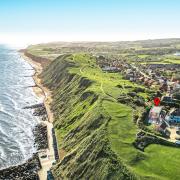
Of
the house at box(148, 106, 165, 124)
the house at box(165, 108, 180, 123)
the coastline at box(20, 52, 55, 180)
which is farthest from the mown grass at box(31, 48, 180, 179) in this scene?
the house at box(165, 108, 180, 123)

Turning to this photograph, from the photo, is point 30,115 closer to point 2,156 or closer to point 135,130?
point 2,156

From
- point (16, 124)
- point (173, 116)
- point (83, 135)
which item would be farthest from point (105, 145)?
point (16, 124)

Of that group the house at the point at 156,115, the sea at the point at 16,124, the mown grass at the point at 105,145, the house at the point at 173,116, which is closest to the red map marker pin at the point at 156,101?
the house at the point at 173,116

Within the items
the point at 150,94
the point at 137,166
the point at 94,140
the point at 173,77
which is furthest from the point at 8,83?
the point at 137,166

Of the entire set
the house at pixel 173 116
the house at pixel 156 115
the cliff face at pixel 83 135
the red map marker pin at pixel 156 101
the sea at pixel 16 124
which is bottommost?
the sea at pixel 16 124

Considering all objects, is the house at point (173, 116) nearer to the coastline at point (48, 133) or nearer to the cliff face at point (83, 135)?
the cliff face at point (83, 135)

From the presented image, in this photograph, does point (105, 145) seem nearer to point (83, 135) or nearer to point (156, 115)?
point (83, 135)
